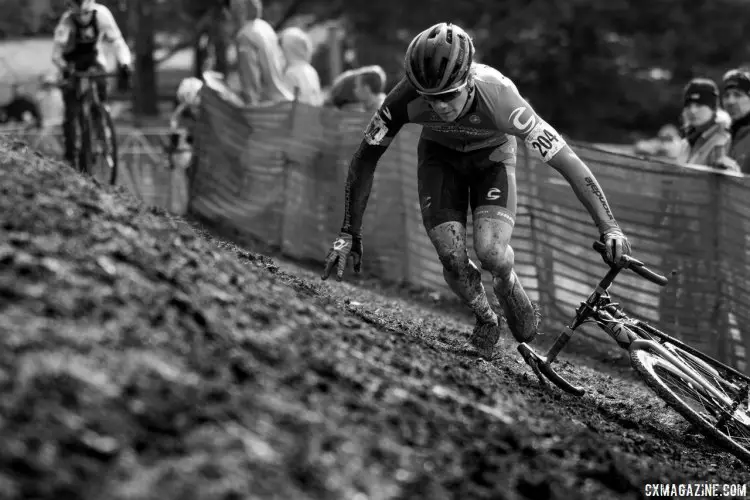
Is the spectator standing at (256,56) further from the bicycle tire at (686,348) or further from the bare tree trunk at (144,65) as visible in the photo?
the bare tree trunk at (144,65)

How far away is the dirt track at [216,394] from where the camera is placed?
4129mm

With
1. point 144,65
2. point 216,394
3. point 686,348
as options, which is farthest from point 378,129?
point 144,65

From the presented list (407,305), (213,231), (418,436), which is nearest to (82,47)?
(213,231)

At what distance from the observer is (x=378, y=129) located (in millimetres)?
7828

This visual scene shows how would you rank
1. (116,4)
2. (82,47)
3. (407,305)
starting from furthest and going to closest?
(116,4)
(82,47)
(407,305)

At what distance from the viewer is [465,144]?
8.02 m

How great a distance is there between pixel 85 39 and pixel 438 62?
7.68m

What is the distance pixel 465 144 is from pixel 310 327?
254 cm

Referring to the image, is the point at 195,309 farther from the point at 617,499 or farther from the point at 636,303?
the point at 636,303

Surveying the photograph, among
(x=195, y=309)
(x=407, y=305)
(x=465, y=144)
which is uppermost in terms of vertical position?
(x=465, y=144)

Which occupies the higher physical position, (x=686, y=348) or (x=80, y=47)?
(x=80, y=47)

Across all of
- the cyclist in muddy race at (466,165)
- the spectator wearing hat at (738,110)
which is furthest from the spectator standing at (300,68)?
the cyclist in muddy race at (466,165)

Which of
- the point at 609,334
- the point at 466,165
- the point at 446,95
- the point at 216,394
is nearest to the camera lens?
the point at 216,394

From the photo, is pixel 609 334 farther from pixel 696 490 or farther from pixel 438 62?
pixel 438 62
